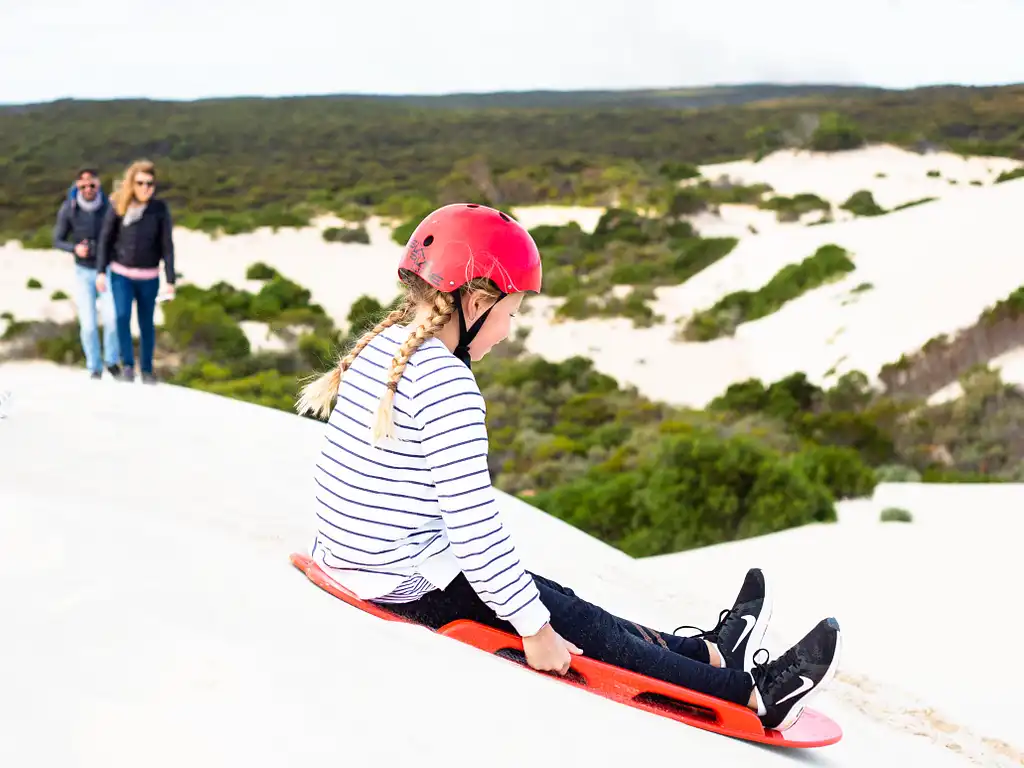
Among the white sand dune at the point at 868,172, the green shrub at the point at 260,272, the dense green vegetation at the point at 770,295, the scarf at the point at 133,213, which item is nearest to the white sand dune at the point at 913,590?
the scarf at the point at 133,213

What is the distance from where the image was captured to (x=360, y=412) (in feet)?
9.93

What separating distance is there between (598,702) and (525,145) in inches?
2430

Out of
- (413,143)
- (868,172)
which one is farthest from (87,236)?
(413,143)

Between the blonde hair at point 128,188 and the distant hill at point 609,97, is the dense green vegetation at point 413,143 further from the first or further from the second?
the blonde hair at point 128,188

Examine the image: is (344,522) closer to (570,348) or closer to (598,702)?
(598,702)

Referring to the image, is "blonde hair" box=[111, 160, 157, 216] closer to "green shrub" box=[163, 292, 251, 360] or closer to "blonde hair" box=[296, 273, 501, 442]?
"blonde hair" box=[296, 273, 501, 442]

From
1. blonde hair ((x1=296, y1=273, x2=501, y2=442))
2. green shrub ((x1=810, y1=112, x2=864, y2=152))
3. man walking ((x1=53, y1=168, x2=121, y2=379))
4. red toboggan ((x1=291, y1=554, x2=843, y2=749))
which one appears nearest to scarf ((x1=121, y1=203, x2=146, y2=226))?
man walking ((x1=53, y1=168, x2=121, y2=379))

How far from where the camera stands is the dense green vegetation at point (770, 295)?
19.2m

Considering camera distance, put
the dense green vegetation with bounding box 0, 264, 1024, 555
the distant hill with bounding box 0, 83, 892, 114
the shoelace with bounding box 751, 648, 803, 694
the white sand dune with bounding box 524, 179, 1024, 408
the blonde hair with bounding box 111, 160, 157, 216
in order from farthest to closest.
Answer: the distant hill with bounding box 0, 83, 892, 114 < the white sand dune with bounding box 524, 179, 1024, 408 < the dense green vegetation with bounding box 0, 264, 1024, 555 < the blonde hair with bounding box 111, 160, 157, 216 < the shoelace with bounding box 751, 648, 803, 694

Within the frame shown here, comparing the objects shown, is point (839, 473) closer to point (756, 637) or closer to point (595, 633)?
point (756, 637)

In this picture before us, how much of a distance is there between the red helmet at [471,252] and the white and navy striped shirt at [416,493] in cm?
20

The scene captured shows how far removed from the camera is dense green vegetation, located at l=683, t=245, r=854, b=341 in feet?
63.1

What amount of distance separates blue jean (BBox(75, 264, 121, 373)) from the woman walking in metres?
0.21

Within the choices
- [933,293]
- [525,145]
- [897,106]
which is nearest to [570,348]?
[933,293]
